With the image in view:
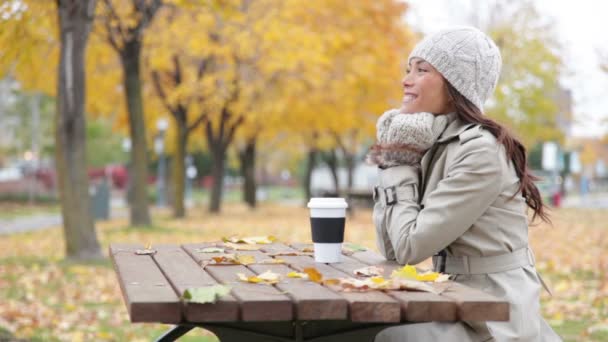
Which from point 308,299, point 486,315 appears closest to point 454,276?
point 486,315

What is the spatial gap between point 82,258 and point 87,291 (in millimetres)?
2576

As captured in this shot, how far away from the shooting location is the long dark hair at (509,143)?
3.11 m

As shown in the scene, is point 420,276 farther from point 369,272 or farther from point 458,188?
point 458,188

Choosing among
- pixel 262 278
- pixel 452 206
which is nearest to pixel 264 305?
pixel 262 278

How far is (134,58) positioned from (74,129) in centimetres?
531

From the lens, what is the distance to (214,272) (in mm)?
2848

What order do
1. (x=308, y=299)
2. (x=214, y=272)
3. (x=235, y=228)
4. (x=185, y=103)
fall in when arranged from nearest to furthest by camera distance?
1. (x=308, y=299)
2. (x=214, y=272)
3. (x=235, y=228)
4. (x=185, y=103)

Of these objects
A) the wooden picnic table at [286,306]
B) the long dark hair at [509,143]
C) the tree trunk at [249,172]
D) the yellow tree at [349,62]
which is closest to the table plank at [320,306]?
the wooden picnic table at [286,306]

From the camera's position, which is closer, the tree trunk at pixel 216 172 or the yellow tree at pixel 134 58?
the yellow tree at pixel 134 58

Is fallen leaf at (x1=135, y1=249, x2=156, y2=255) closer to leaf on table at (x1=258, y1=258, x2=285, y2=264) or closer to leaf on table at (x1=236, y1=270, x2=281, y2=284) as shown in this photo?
leaf on table at (x1=258, y1=258, x2=285, y2=264)

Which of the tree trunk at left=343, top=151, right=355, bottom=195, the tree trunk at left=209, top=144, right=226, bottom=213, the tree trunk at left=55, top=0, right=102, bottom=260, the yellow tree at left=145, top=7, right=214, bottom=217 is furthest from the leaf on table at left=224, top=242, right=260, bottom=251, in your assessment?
the tree trunk at left=343, top=151, right=355, bottom=195

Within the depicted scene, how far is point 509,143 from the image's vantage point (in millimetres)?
3098

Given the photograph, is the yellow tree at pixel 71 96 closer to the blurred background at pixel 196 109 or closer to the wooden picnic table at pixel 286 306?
the blurred background at pixel 196 109

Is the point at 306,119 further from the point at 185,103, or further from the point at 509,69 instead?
the point at 509,69
